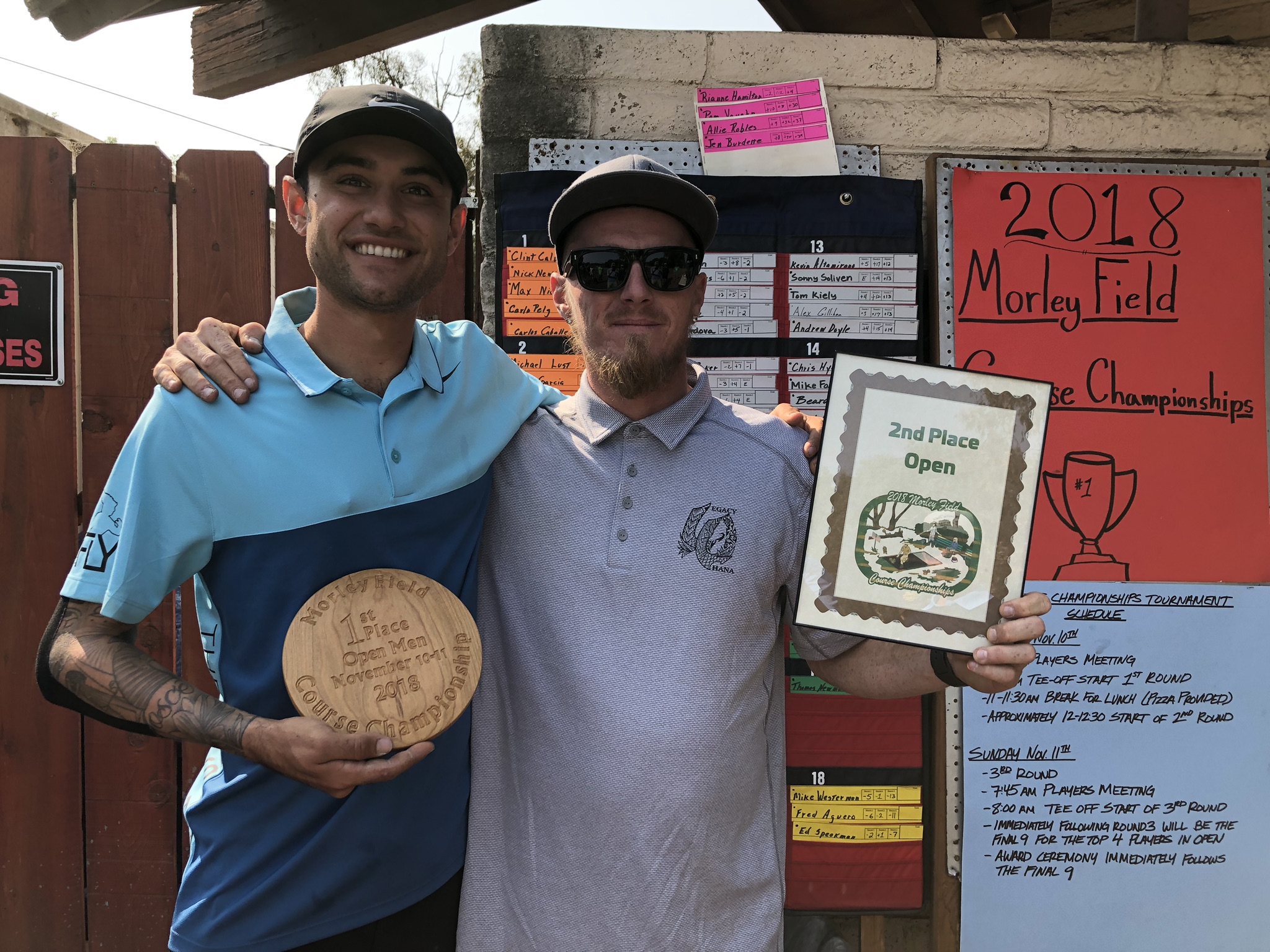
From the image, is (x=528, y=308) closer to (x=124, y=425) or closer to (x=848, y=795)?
(x=124, y=425)

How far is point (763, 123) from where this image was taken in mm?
2570

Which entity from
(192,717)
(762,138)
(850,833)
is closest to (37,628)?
(192,717)

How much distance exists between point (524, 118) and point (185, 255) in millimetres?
1171

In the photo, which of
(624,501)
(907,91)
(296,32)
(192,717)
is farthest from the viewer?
(296,32)

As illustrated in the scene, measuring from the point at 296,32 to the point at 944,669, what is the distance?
356 cm

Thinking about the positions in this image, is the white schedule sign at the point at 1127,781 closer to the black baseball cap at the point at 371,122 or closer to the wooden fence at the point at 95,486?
the black baseball cap at the point at 371,122

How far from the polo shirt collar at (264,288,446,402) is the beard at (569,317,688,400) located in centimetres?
34

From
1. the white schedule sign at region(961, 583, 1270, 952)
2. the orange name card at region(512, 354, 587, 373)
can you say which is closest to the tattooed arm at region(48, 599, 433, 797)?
the orange name card at region(512, 354, 587, 373)

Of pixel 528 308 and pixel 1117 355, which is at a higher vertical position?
pixel 528 308

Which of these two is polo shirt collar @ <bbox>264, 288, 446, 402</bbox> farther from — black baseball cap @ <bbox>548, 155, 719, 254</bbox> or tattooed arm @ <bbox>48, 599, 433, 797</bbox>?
tattooed arm @ <bbox>48, 599, 433, 797</bbox>

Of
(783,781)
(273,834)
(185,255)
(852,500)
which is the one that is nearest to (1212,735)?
(783,781)

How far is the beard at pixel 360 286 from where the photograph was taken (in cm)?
159

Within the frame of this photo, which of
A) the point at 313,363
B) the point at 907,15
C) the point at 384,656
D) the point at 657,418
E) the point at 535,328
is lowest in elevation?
the point at 384,656

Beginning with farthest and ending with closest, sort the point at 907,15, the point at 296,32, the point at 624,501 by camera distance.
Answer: the point at 907,15, the point at 296,32, the point at 624,501
